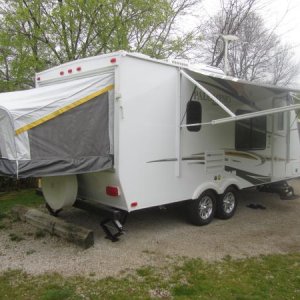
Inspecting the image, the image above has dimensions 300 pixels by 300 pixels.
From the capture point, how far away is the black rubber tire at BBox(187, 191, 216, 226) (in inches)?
258

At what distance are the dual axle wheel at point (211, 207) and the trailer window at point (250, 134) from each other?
1.01 metres

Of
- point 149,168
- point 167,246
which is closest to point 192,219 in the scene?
point 167,246

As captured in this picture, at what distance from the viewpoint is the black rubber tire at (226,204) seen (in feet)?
23.2

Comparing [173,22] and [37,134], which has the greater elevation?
[173,22]

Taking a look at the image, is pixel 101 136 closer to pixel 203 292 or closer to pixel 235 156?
pixel 203 292

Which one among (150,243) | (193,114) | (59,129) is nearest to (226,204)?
(193,114)

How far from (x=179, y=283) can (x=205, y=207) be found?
256 centimetres

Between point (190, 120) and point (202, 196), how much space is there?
1392 mm

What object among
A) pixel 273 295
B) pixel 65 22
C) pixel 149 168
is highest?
pixel 65 22

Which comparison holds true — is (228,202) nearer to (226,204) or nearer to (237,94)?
(226,204)

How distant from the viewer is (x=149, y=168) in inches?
225

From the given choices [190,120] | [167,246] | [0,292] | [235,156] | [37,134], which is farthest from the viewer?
[235,156]

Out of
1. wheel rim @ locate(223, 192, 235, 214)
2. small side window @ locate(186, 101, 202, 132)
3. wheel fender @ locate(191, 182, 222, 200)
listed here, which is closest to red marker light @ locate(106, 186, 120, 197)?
wheel fender @ locate(191, 182, 222, 200)

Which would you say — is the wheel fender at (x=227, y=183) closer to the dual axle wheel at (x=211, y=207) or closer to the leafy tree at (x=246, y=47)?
the dual axle wheel at (x=211, y=207)
